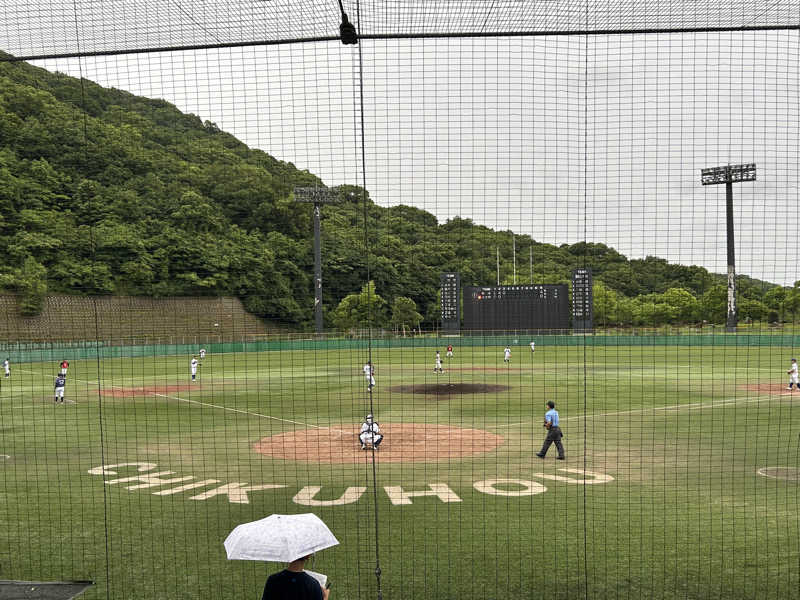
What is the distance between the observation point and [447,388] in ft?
88.5

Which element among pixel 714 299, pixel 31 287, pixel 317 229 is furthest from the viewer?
pixel 31 287

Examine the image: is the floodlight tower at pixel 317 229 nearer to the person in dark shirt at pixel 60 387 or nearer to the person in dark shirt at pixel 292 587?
the person in dark shirt at pixel 292 587

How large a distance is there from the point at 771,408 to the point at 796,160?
16.4 meters

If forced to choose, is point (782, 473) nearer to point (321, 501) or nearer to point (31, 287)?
point (321, 501)

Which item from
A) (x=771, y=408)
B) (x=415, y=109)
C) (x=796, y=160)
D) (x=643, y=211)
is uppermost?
(x=415, y=109)

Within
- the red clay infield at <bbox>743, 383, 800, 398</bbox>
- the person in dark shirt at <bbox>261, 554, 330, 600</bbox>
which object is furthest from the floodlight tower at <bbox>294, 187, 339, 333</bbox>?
the red clay infield at <bbox>743, 383, 800, 398</bbox>

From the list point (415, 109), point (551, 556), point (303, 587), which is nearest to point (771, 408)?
point (551, 556)

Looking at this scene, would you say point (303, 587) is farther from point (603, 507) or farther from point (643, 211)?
point (603, 507)

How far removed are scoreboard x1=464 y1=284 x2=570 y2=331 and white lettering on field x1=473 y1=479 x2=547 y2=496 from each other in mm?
21909

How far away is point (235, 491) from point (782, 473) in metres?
9.29

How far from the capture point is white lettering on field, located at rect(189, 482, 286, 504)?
10.3 m

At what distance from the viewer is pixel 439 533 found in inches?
331

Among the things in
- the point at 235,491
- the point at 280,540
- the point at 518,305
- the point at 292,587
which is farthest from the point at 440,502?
the point at 518,305

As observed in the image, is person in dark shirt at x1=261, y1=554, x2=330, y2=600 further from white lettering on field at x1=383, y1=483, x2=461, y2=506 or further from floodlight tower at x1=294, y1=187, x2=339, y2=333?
white lettering on field at x1=383, y1=483, x2=461, y2=506
